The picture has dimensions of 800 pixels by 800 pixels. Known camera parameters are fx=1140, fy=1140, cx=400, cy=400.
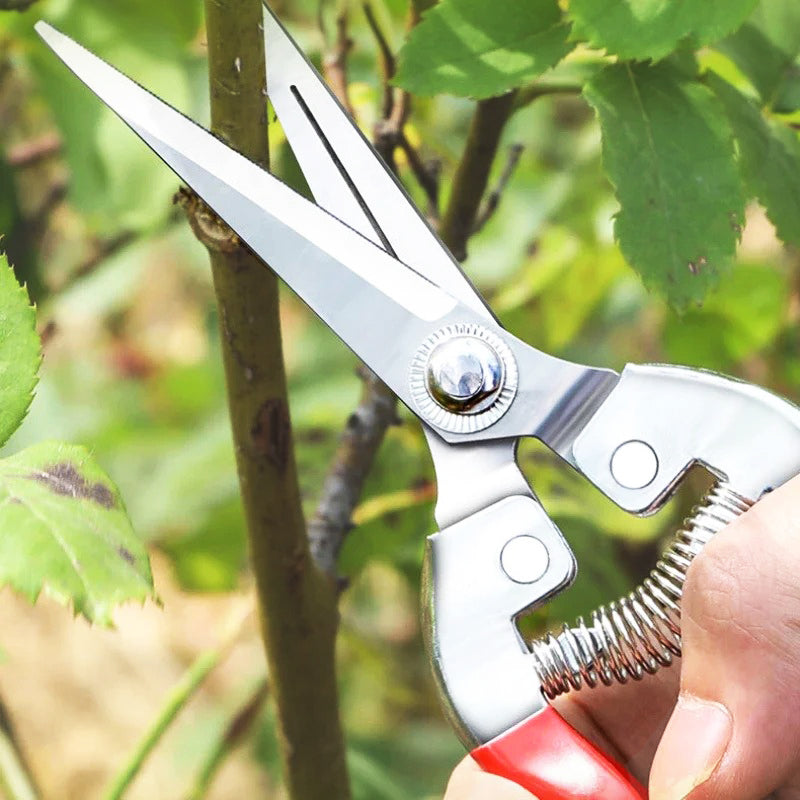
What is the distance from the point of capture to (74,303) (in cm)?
135

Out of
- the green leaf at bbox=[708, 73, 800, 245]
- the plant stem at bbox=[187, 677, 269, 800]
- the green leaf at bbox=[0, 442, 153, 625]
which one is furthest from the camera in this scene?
the plant stem at bbox=[187, 677, 269, 800]

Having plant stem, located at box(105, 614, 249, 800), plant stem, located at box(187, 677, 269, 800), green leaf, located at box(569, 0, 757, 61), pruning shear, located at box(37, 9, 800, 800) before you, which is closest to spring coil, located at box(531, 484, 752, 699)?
pruning shear, located at box(37, 9, 800, 800)

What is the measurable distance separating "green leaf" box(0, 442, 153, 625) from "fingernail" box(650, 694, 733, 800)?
258mm

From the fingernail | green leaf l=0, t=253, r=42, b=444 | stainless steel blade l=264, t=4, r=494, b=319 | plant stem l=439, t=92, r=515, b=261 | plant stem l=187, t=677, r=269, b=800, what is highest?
plant stem l=439, t=92, r=515, b=261

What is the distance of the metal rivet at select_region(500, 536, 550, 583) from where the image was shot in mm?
579

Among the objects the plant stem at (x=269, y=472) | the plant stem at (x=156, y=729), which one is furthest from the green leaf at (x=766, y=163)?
the plant stem at (x=156, y=729)

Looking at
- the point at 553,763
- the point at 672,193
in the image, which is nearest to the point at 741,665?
the point at 553,763

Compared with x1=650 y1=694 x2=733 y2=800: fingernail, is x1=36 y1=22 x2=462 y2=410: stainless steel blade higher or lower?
higher

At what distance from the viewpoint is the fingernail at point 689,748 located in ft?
1.66

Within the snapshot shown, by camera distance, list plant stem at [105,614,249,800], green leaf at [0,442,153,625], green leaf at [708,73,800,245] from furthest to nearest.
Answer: plant stem at [105,614,249,800], green leaf at [708,73,800,245], green leaf at [0,442,153,625]

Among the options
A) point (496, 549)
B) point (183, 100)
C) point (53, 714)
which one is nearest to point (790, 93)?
point (496, 549)

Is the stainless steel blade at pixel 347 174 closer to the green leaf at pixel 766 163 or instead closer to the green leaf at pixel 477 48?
the green leaf at pixel 477 48

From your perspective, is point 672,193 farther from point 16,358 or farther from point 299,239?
point 16,358

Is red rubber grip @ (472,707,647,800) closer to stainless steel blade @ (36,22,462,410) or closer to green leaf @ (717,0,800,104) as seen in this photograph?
stainless steel blade @ (36,22,462,410)
